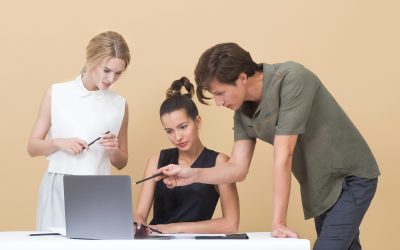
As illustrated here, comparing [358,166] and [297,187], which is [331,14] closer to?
[297,187]

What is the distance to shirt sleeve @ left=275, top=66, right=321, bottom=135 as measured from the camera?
71.1 inches

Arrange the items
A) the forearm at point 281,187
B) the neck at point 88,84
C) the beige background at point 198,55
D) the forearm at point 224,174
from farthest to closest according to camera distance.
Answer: the beige background at point 198,55 → the neck at point 88,84 → the forearm at point 224,174 → the forearm at point 281,187

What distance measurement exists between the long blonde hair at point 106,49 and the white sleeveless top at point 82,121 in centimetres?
11

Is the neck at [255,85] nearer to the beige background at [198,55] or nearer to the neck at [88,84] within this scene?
the neck at [88,84]

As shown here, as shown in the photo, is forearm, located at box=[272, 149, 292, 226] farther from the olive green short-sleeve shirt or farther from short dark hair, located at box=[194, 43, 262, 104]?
short dark hair, located at box=[194, 43, 262, 104]

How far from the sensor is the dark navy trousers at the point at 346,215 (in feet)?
6.07

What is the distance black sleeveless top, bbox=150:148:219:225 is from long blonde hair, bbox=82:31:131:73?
0.39 meters

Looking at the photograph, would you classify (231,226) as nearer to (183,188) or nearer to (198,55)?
(183,188)

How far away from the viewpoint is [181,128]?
226 cm

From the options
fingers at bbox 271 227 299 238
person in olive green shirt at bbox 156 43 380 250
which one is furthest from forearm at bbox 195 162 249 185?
fingers at bbox 271 227 299 238

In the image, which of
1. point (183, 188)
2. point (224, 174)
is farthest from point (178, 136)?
point (224, 174)

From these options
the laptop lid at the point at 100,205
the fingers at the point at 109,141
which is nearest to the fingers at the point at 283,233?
the laptop lid at the point at 100,205

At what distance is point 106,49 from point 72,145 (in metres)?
0.34

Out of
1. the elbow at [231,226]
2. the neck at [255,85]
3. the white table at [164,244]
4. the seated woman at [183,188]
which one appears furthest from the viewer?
the seated woman at [183,188]
